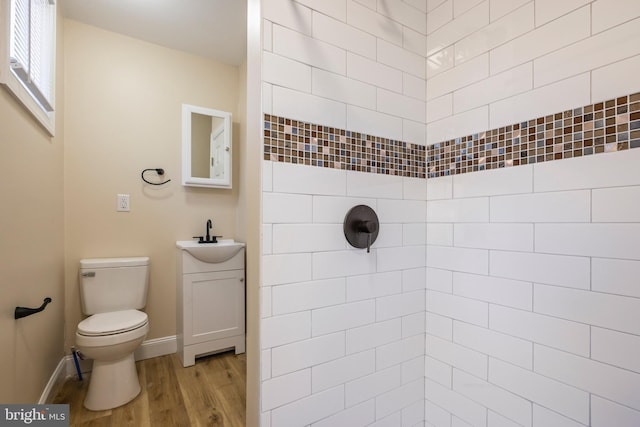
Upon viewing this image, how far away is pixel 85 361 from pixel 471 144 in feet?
9.45

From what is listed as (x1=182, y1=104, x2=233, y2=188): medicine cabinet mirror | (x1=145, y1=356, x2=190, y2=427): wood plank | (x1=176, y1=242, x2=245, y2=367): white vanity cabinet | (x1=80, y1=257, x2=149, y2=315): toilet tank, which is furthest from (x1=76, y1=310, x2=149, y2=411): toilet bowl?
(x1=182, y1=104, x2=233, y2=188): medicine cabinet mirror

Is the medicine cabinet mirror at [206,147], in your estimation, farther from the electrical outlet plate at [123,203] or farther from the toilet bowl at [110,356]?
the toilet bowl at [110,356]

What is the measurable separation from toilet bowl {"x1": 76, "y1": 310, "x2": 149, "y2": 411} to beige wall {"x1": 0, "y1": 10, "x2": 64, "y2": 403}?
0.22m

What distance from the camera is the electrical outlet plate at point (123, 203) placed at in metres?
2.23

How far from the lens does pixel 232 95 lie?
2.73m

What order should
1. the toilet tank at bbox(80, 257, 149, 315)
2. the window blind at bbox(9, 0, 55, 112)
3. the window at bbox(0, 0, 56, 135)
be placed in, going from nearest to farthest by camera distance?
the window at bbox(0, 0, 56, 135) < the window blind at bbox(9, 0, 55, 112) < the toilet tank at bbox(80, 257, 149, 315)

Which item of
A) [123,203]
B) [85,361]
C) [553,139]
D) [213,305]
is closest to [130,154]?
[123,203]

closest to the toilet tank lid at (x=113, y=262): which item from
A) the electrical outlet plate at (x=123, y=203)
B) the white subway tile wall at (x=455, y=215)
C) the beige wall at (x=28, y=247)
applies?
the beige wall at (x=28, y=247)

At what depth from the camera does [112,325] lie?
175cm

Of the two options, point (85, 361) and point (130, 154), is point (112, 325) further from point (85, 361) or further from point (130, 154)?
point (130, 154)

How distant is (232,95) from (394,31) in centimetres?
190

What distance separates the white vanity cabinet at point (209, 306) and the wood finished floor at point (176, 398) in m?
0.15

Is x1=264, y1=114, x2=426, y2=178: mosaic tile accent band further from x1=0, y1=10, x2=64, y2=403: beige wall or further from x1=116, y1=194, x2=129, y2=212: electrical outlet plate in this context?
x1=116, y1=194, x2=129, y2=212: electrical outlet plate

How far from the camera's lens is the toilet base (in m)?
1.70
